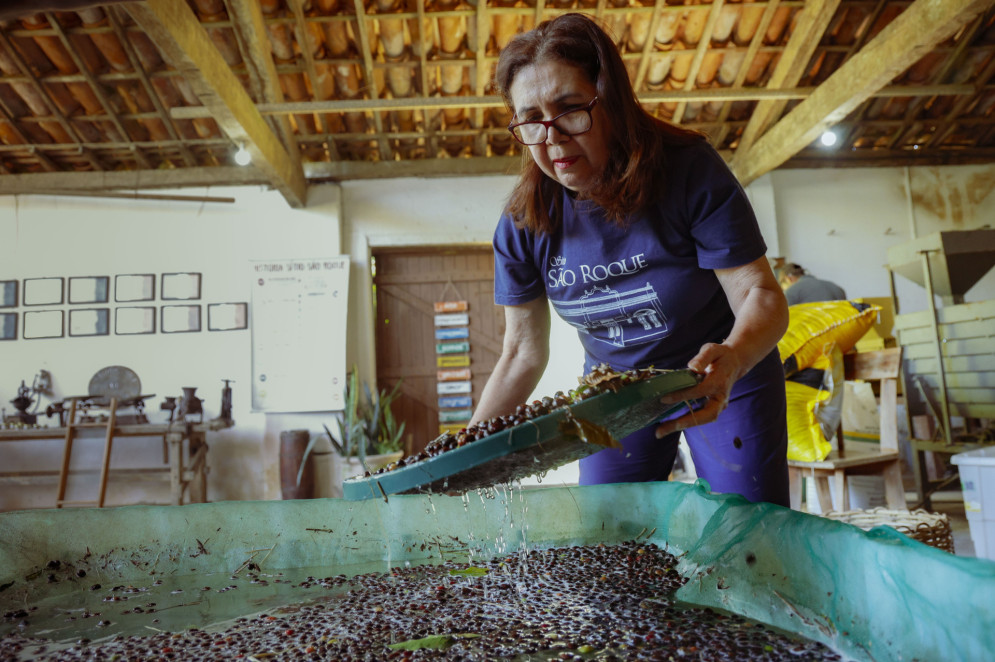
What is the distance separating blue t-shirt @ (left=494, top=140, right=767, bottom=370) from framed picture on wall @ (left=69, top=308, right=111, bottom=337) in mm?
5259

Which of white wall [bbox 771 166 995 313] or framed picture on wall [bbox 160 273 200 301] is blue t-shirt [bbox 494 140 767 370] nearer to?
framed picture on wall [bbox 160 273 200 301]

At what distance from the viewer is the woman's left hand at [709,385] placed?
1068 millimetres

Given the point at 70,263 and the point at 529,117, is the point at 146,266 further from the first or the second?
the point at 529,117

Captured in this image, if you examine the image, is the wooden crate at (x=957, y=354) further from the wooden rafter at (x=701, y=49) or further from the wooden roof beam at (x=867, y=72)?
the wooden rafter at (x=701, y=49)

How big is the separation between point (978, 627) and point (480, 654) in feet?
1.91

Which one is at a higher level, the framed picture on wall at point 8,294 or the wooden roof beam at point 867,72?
the wooden roof beam at point 867,72

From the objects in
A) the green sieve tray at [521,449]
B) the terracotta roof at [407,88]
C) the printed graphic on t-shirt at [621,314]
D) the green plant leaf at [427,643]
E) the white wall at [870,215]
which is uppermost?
the terracotta roof at [407,88]

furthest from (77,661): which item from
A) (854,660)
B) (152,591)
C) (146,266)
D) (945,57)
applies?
(945,57)

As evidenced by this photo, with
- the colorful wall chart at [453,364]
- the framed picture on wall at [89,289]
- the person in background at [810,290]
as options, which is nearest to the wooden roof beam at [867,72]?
the person in background at [810,290]

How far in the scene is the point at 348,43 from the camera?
5059 mm

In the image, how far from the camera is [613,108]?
1307 mm

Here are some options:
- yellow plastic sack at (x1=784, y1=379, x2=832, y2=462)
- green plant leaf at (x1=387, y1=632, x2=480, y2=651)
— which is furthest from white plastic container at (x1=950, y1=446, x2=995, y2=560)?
green plant leaf at (x1=387, y1=632, x2=480, y2=651)

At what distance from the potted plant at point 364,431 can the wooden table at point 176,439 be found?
36.1 inches

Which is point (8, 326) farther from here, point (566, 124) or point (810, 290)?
point (810, 290)
